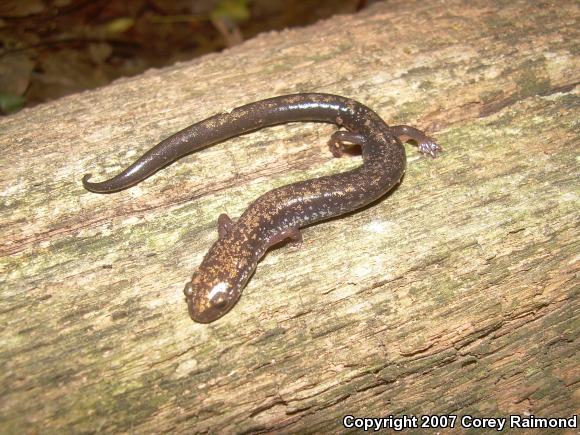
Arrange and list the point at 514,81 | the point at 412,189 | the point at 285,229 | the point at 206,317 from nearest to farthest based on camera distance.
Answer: the point at 206,317 < the point at 285,229 < the point at 412,189 < the point at 514,81

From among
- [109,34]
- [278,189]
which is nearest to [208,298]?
[278,189]

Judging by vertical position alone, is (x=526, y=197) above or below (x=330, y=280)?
above

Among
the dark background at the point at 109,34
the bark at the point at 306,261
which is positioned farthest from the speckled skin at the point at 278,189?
the dark background at the point at 109,34

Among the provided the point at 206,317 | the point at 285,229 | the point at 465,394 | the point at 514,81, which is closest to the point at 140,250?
the point at 206,317

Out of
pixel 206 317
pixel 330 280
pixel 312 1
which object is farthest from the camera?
pixel 312 1

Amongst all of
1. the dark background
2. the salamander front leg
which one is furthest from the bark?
the dark background

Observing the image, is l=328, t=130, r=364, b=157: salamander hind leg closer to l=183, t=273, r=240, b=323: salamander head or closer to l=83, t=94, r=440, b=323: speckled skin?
l=83, t=94, r=440, b=323: speckled skin

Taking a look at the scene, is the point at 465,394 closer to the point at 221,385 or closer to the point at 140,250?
the point at 221,385
